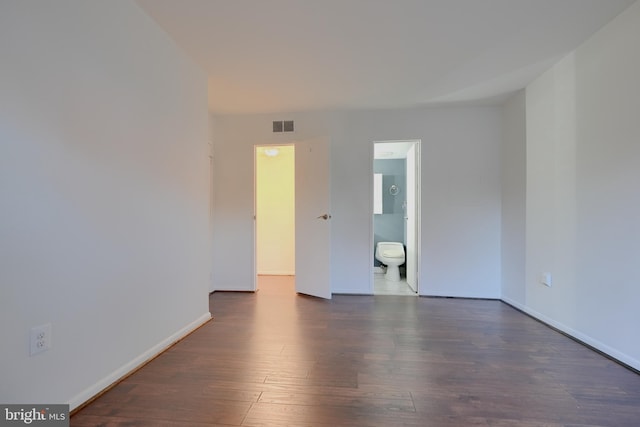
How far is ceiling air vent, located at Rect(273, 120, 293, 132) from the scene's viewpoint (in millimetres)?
3754

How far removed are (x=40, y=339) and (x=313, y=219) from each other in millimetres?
2669

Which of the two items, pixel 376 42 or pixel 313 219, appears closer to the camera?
pixel 376 42

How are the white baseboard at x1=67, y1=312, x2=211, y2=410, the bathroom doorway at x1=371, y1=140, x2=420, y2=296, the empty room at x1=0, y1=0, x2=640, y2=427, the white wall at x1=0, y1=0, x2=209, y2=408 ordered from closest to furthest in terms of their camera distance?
the white wall at x1=0, y1=0, x2=209, y2=408 → the empty room at x1=0, y1=0, x2=640, y2=427 → the white baseboard at x1=67, y1=312, x2=211, y2=410 → the bathroom doorway at x1=371, y1=140, x2=420, y2=296

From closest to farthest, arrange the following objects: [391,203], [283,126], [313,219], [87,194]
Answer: [87,194] → [313,219] → [283,126] → [391,203]

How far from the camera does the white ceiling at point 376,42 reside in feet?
6.00

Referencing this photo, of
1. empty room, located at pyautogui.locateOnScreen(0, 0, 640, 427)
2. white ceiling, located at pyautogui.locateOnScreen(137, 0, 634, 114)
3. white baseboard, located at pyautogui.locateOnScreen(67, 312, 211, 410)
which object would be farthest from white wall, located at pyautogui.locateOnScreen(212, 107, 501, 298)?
white baseboard, located at pyautogui.locateOnScreen(67, 312, 211, 410)

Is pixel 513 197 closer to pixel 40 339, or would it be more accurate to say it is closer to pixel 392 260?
pixel 392 260

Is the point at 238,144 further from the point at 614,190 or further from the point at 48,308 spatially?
the point at 614,190

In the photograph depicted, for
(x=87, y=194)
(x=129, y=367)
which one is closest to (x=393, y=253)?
(x=129, y=367)

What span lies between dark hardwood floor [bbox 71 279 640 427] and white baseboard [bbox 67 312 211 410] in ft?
0.17

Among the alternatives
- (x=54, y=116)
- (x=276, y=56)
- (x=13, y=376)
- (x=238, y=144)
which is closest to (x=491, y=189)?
(x=276, y=56)

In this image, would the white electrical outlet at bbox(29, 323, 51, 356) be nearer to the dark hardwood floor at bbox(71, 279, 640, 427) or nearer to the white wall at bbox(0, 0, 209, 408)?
the white wall at bbox(0, 0, 209, 408)

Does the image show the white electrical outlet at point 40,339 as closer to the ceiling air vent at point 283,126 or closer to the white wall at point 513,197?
the ceiling air vent at point 283,126

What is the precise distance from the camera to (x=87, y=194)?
1.48m
